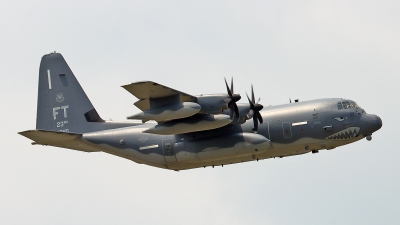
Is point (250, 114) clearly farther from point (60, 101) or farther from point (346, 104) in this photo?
point (60, 101)

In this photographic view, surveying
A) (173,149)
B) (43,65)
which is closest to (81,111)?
(43,65)

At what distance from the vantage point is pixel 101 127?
42594mm

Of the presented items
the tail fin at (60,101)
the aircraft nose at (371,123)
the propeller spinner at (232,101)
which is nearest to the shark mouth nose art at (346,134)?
the aircraft nose at (371,123)

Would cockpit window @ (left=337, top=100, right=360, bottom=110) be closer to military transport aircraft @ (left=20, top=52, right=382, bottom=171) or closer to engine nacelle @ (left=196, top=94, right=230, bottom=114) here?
military transport aircraft @ (left=20, top=52, right=382, bottom=171)

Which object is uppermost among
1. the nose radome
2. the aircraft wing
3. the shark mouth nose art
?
the aircraft wing

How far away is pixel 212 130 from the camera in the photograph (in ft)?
131

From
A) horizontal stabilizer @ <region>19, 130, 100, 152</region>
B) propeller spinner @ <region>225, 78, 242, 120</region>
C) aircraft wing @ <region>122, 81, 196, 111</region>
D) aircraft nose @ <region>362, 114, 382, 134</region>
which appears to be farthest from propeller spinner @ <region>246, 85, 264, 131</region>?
horizontal stabilizer @ <region>19, 130, 100, 152</region>

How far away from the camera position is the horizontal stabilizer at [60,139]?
130 feet

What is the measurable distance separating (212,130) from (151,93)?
17.6 feet

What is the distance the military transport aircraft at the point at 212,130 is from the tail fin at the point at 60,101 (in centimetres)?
92

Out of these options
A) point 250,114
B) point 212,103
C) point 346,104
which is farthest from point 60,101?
point 346,104

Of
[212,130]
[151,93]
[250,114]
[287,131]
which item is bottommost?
[287,131]

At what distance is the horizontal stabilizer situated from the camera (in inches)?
1564

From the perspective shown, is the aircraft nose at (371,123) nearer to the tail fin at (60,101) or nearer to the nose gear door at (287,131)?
the nose gear door at (287,131)
